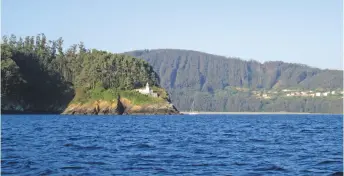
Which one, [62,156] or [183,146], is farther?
[183,146]

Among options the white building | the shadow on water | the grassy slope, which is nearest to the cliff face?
the grassy slope

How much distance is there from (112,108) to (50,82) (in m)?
21.8

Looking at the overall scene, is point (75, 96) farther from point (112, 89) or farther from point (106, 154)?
point (106, 154)

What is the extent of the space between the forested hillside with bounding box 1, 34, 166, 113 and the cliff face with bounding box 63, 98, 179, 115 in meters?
1.76

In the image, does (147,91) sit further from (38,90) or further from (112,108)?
(38,90)

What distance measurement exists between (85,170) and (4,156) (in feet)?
23.2

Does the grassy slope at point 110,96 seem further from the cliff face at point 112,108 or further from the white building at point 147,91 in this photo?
the white building at point 147,91

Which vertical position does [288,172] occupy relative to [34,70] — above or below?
below

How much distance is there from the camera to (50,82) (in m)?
173

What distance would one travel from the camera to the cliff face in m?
173

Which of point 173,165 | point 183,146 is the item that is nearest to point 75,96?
point 183,146

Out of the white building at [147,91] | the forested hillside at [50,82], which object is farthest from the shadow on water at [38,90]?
the white building at [147,91]

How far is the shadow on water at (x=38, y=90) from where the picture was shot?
158 metres

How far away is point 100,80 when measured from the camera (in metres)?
189
